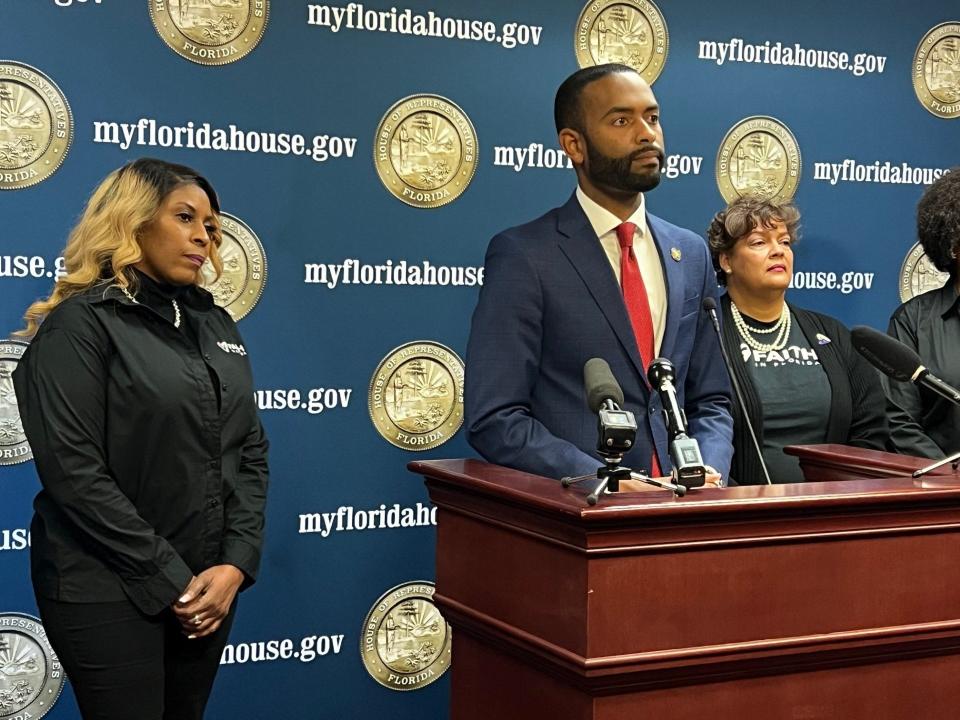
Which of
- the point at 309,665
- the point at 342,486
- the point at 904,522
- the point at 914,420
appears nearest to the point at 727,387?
the point at 904,522

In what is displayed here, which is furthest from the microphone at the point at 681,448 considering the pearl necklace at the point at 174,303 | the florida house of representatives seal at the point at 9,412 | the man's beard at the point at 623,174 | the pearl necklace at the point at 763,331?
the florida house of representatives seal at the point at 9,412

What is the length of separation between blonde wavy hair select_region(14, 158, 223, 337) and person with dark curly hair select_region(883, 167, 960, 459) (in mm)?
2147

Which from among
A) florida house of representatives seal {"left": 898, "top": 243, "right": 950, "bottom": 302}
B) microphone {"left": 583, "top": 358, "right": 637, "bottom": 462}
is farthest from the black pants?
florida house of representatives seal {"left": 898, "top": 243, "right": 950, "bottom": 302}

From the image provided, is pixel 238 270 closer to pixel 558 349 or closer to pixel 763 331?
pixel 558 349

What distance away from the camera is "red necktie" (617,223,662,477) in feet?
8.91

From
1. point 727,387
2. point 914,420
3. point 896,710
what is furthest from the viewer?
point 914,420

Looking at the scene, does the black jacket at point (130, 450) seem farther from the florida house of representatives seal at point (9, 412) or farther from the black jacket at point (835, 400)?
the black jacket at point (835, 400)

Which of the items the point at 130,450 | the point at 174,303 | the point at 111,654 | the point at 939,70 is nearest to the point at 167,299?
the point at 174,303

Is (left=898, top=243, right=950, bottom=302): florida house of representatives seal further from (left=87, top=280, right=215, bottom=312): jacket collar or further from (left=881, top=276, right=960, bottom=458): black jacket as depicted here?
(left=87, top=280, right=215, bottom=312): jacket collar

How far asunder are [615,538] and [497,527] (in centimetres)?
34

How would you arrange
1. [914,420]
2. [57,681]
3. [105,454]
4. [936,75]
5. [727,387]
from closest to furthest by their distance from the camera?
[105,454]
[727,387]
[57,681]
[914,420]
[936,75]

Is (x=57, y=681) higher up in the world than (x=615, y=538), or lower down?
lower down

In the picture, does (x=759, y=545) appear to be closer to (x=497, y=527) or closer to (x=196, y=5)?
(x=497, y=527)

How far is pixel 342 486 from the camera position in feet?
11.8
